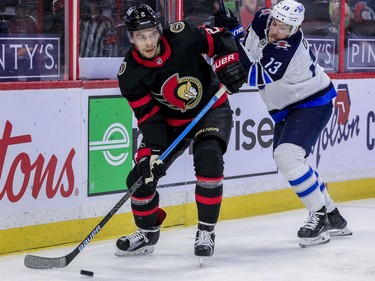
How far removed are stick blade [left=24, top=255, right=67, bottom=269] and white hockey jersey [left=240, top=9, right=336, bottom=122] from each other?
4.24 feet

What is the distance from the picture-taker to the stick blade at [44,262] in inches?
184

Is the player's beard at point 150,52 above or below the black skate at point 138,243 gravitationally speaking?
above

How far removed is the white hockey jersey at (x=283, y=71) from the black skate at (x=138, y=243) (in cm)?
86

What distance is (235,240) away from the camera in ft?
18.2

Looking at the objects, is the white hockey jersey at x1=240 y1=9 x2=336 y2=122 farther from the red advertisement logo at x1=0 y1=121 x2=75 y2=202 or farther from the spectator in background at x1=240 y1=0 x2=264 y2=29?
the spectator in background at x1=240 y1=0 x2=264 y2=29

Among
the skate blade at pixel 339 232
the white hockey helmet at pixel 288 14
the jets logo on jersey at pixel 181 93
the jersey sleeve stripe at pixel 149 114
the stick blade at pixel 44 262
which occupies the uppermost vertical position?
the white hockey helmet at pixel 288 14

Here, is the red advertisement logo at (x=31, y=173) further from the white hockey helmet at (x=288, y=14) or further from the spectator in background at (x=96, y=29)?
the white hockey helmet at (x=288, y=14)

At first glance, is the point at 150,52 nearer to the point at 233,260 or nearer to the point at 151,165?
the point at 151,165

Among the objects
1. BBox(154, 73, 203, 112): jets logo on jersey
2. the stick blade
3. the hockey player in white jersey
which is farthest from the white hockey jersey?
the stick blade

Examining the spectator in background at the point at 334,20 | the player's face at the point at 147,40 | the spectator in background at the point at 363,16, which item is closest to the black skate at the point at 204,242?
the player's face at the point at 147,40

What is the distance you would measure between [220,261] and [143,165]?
0.57 meters

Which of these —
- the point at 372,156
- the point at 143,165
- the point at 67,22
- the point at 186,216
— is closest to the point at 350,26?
the point at 372,156

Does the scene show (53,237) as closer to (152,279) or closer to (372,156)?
(152,279)

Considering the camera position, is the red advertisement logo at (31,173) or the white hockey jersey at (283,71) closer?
the red advertisement logo at (31,173)
